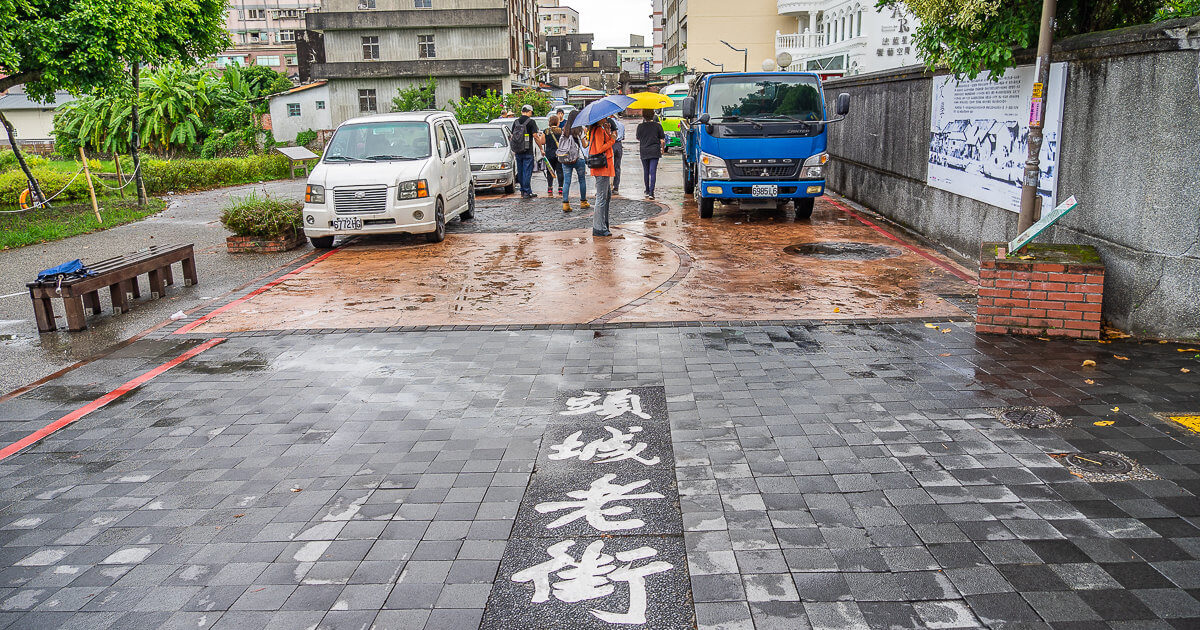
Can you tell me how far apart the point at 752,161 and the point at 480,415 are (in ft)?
29.3

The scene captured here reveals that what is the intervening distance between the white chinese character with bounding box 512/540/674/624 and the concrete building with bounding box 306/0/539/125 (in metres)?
42.6

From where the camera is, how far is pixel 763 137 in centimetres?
1302

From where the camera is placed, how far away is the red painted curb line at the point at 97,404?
5.29 m

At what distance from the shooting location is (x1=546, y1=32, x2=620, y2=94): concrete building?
11275 centimetres

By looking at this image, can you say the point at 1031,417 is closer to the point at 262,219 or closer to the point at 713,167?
the point at 713,167

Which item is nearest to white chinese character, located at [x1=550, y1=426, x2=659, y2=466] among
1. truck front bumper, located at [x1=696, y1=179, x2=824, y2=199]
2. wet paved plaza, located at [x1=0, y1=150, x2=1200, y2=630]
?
wet paved plaza, located at [x1=0, y1=150, x2=1200, y2=630]

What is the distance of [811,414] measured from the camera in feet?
17.2

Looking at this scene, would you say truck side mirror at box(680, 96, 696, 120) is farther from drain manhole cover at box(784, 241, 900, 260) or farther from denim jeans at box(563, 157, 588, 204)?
drain manhole cover at box(784, 241, 900, 260)

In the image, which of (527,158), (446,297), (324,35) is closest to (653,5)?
(324,35)

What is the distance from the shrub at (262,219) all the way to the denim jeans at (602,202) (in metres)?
4.57

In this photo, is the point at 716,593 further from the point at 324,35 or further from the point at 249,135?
the point at 324,35

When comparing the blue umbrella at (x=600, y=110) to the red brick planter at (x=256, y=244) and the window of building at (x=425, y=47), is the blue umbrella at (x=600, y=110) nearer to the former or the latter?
the red brick planter at (x=256, y=244)

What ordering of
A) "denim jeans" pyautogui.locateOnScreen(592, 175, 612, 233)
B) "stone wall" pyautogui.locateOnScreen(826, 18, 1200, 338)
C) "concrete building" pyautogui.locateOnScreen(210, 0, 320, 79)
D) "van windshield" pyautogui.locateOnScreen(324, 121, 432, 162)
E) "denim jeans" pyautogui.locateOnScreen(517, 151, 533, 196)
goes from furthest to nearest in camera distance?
"concrete building" pyautogui.locateOnScreen(210, 0, 320, 79), "denim jeans" pyautogui.locateOnScreen(517, 151, 533, 196), "van windshield" pyautogui.locateOnScreen(324, 121, 432, 162), "denim jeans" pyautogui.locateOnScreen(592, 175, 612, 233), "stone wall" pyautogui.locateOnScreen(826, 18, 1200, 338)

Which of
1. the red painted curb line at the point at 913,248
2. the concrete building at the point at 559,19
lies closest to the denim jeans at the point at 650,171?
the red painted curb line at the point at 913,248
